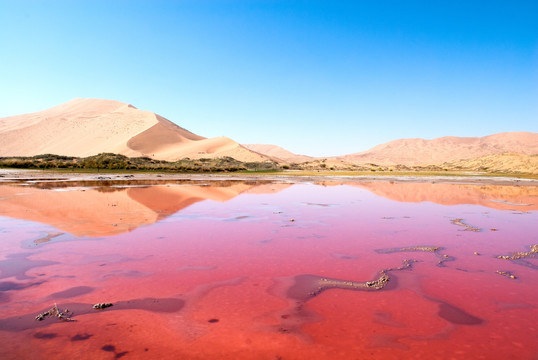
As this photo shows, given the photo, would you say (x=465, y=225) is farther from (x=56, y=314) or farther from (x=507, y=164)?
(x=507, y=164)

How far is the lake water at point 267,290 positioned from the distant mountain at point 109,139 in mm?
71724

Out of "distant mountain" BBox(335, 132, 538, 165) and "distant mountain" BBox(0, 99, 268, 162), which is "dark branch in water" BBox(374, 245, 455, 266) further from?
"distant mountain" BBox(335, 132, 538, 165)

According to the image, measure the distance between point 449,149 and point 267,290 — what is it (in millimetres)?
176111

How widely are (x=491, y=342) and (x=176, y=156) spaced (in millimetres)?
81046

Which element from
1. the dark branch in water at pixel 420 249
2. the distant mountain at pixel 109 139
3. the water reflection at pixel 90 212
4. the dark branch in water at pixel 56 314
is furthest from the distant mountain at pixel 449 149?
the dark branch in water at pixel 56 314

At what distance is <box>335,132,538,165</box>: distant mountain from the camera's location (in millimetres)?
140750

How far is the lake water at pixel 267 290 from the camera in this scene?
12.3ft

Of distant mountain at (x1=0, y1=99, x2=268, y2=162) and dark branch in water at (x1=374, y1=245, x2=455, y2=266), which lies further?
distant mountain at (x1=0, y1=99, x2=268, y2=162)

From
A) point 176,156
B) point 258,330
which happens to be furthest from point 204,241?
point 176,156

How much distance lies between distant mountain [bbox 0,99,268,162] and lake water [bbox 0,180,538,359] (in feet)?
235

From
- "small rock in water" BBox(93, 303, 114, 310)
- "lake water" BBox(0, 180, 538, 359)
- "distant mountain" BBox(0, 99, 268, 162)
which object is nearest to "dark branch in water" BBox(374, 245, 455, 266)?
"lake water" BBox(0, 180, 538, 359)

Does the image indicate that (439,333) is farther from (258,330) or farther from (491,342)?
(258,330)

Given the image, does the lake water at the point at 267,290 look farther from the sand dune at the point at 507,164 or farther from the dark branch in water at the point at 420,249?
the sand dune at the point at 507,164

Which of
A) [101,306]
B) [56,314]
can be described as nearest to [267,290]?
[101,306]
